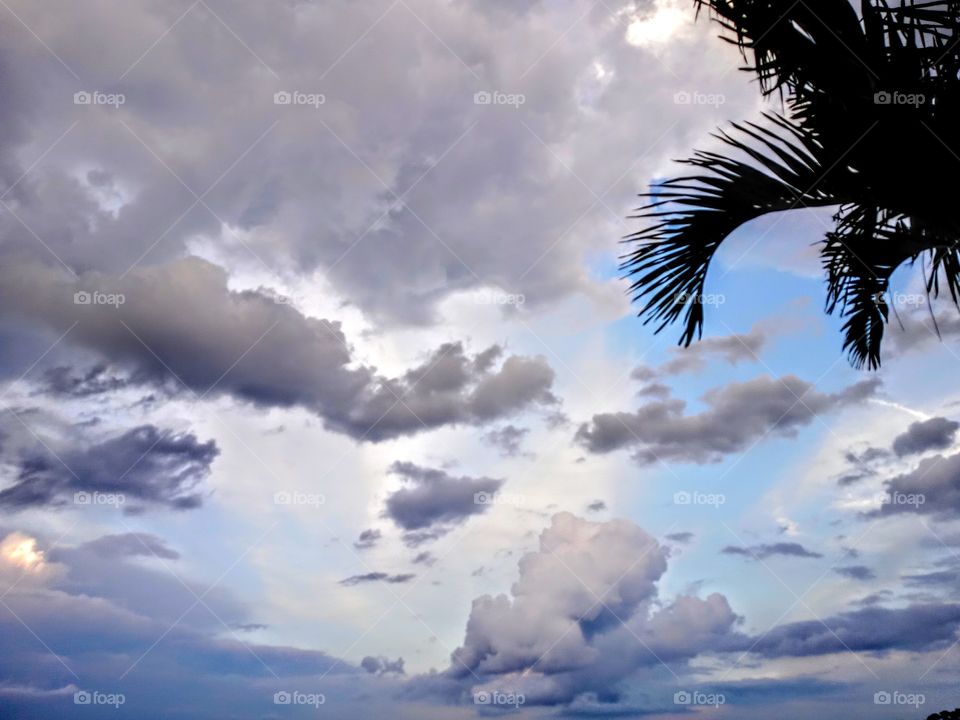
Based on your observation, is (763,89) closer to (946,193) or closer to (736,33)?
(736,33)

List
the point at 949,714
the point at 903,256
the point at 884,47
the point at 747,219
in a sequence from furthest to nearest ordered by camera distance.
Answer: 1. the point at 949,714
2. the point at 903,256
3. the point at 747,219
4. the point at 884,47

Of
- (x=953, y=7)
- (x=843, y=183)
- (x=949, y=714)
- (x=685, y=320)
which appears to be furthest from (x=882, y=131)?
(x=949, y=714)

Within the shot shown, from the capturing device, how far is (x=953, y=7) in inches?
194

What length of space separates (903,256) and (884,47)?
145 centimetres

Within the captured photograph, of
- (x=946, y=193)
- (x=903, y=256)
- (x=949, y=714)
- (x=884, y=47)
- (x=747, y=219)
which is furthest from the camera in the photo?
(x=949, y=714)

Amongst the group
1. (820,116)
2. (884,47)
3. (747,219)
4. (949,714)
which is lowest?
(949,714)

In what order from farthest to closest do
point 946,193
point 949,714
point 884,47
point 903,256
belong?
1. point 949,714
2. point 903,256
3. point 884,47
4. point 946,193

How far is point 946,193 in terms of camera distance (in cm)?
441

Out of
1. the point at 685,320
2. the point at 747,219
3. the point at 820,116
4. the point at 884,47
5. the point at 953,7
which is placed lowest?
the point at 685,320

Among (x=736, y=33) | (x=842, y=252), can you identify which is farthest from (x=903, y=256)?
(x=736, y=33)

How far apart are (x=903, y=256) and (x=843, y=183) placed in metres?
1.10

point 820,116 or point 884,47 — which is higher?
point 884,47

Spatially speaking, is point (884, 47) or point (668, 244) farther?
point (668, 244)

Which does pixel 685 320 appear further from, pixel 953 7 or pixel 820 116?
pixel 953 7
